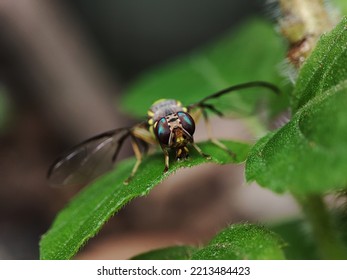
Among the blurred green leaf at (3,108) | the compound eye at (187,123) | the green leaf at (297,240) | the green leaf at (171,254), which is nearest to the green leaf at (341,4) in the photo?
the green leaf at (297,240)

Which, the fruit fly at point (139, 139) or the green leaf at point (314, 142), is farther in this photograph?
the fruit fly at point (139, 139)

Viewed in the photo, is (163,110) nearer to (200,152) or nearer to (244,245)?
(200,152)

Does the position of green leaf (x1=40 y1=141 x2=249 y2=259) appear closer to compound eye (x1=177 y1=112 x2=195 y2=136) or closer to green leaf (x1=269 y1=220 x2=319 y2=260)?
compound eye (x1=177 y1=112 x2=195 y2=136)

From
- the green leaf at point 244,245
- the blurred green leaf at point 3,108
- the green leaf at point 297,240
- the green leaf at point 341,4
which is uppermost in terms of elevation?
the blurred green leaf at point 3,108

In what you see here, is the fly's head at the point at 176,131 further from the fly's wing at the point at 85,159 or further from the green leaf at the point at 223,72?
the green leaf at the point at 223,72

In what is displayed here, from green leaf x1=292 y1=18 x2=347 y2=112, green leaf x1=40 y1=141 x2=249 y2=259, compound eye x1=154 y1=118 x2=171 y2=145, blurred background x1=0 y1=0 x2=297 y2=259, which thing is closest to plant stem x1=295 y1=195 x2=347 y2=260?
green leaf x1=40 y1=141 x2=249 y2=259

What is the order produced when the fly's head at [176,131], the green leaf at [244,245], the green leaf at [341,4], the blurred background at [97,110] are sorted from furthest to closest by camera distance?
the blurred background at [97,110], the green leaf at [341,4], the fly's head at [176,131], the green leaf at [244,245]
